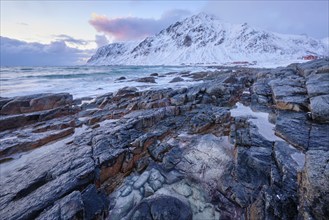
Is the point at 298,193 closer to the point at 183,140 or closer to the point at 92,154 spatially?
the point at 183,140

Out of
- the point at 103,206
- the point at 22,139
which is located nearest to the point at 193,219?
the point at 103,206

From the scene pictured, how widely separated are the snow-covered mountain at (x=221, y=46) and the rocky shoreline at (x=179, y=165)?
409ft

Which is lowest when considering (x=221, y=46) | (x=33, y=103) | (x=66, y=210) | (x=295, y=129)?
(x=33, y=103)

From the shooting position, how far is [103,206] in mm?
4684

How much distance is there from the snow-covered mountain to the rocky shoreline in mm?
124559

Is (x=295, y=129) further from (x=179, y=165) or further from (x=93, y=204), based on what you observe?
(x=93, y=204)

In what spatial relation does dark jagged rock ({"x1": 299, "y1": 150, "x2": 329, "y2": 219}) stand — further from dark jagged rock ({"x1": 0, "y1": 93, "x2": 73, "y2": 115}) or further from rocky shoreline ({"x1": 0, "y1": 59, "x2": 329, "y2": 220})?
dark jagged rock ({"x1": 0, "y1": 93, "x2": 73, "y2": 115})

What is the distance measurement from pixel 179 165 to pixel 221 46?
16756cm

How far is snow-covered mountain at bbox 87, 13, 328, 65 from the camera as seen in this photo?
130m

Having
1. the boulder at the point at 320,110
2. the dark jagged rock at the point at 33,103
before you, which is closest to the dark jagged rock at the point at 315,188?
the boulder at the point at 320,110

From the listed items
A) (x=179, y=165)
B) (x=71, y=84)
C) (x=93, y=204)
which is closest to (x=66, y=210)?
(x=93, y=204)

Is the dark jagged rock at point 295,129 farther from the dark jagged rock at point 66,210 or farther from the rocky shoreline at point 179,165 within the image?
the dark jagged rock at point 66,210

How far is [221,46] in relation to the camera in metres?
155

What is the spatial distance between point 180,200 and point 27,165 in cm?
581
